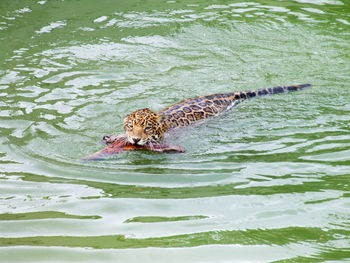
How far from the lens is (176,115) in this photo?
9.32 metres

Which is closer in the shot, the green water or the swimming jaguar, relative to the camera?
the green water

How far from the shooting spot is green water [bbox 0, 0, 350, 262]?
5203mm

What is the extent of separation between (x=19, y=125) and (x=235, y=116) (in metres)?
3.83

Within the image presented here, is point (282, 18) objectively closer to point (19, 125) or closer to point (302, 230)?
point (19, 125)

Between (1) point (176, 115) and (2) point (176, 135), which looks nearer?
(2) point (176, 135)

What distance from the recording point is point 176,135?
891cm

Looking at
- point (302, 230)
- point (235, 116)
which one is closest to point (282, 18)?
point (235, 116)

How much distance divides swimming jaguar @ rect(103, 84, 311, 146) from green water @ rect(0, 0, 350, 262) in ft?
0.77

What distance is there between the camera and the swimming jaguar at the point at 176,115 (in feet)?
26.8

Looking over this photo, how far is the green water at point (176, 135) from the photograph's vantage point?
17.1 feet

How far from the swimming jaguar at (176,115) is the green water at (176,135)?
0.24 metres

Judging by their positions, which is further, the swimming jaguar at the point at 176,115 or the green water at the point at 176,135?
the swimming jaguar at the point at 176,115

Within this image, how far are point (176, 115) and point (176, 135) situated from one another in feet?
1.75

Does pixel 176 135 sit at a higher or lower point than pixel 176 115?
lower
